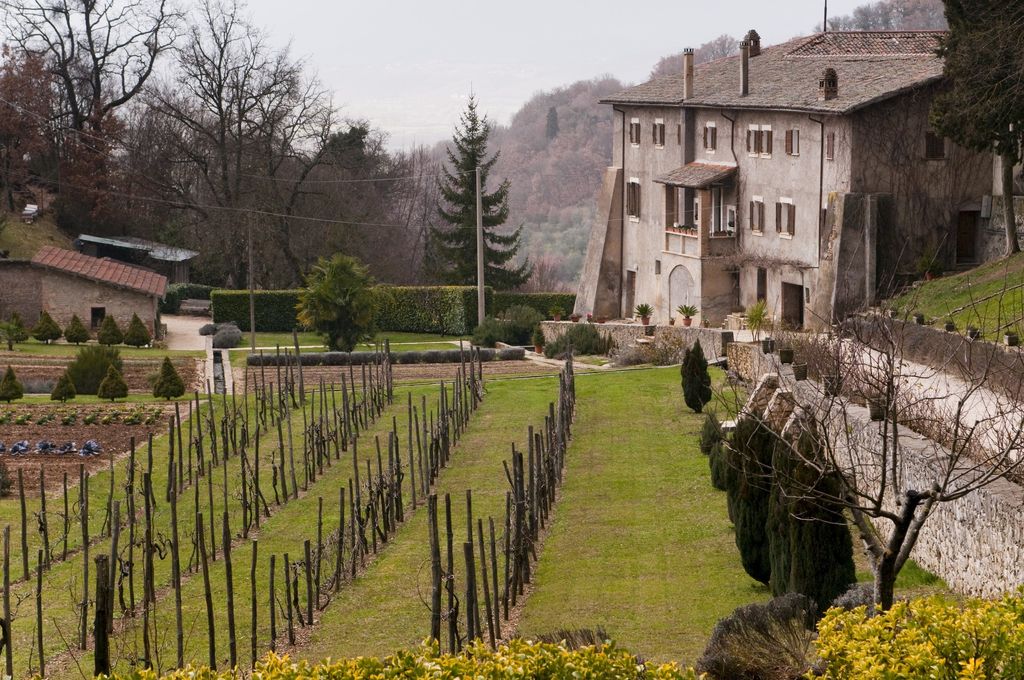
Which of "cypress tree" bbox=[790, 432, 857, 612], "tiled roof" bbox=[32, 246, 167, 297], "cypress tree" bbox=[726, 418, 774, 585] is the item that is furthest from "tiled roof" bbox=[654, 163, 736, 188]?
"cypress tree" bbox=[790, 432, 857, 612]

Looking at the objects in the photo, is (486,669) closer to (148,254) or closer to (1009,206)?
(1009,206)

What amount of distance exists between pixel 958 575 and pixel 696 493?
835cm

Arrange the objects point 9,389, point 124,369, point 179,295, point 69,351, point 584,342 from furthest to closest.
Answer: point 179,295 < point 584,342 < point 69,351 < point 124,369 < point 9,389

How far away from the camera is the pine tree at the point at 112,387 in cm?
3731

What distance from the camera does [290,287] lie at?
237 ft

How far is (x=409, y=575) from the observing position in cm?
2059

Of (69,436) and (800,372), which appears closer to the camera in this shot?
(800,372)

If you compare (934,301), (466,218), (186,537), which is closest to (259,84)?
(466,218)

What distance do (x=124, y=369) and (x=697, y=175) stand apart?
898 inches

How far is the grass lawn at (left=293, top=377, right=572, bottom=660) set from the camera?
17.6 meters

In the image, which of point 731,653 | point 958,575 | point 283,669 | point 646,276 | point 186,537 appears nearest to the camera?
point 283,669

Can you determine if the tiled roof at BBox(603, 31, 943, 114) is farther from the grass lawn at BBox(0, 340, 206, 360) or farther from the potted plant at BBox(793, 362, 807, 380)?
the grass lawn at BBox(0, 340, 206, 360)

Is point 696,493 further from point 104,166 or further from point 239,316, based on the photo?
point 104,166

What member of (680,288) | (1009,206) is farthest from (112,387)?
(1009,206)
